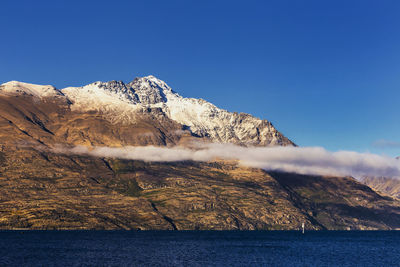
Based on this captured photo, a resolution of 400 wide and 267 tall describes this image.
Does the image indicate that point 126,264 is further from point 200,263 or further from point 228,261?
point 228,261

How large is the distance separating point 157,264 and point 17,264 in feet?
183

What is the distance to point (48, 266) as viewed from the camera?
166625 millimetres

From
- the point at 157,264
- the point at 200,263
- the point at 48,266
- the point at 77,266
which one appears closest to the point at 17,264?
the point at 48,266

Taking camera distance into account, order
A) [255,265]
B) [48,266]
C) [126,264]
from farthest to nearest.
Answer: [255,265]
[126,264]
[48,266]

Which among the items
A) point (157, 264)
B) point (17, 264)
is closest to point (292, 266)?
point (157, 264)

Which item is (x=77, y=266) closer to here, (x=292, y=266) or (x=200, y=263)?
(x=200, y=263)

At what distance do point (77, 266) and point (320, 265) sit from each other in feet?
358

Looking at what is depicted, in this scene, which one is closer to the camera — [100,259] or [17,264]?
[17,264]

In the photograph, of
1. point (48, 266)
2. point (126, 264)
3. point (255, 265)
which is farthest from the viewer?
point (255, 265)

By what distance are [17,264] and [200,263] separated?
7541cm

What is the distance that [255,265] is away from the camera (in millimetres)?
189000

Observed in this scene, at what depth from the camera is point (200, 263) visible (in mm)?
189125

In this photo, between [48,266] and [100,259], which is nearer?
[48,266]

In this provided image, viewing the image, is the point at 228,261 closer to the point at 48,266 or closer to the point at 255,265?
→ the point at 255,265
